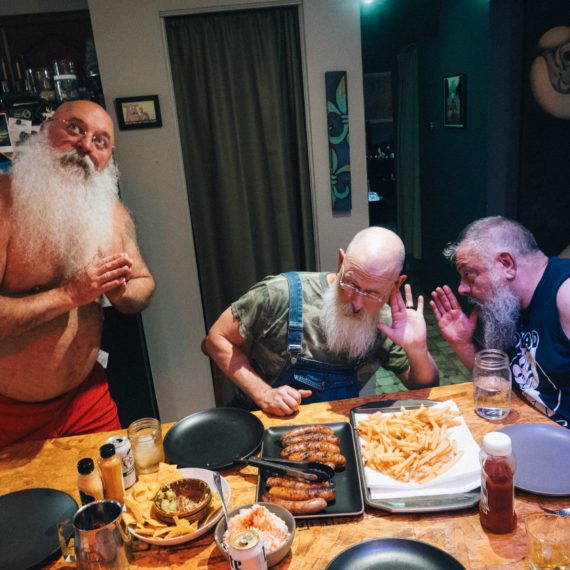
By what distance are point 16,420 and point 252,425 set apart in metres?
1.02

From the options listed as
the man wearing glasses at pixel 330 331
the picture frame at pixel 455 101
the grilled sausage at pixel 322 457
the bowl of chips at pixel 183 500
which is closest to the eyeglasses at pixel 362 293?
the man wearing glasses at pixel 330 331

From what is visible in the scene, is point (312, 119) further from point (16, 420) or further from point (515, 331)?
point (16, 420)

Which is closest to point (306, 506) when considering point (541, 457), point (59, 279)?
point (541, 457)

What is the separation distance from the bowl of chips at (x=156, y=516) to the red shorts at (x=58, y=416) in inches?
29.8

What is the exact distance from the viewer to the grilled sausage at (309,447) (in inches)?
64.4

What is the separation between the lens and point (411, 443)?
5.34ft

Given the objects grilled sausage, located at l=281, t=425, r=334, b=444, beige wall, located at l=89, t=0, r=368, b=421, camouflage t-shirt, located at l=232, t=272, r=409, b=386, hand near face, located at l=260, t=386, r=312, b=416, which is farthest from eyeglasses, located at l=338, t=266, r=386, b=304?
beige wall, located at l=89, t=0, r=368, b=421

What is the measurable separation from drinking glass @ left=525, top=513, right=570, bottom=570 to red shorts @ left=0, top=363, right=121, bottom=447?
1.69 meters

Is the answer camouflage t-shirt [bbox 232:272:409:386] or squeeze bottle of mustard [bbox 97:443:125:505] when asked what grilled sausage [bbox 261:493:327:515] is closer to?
squeeze bottle of mustard [bbox 97:443:125:505]

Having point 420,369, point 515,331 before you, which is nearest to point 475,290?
point 515,331

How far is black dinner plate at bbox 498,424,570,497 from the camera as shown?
4.75 ft

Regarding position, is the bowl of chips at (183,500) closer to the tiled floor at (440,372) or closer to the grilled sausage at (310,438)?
the grilled sausage at (310,438)

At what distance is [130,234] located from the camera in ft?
8.91

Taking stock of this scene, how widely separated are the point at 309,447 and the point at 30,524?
0.81 m
